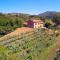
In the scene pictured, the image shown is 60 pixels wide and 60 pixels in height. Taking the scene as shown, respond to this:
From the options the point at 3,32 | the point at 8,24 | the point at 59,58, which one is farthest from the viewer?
the point at 8,24

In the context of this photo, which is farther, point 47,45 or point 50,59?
point 47,45

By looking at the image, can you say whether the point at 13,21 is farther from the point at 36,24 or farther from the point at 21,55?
the point at 21,55

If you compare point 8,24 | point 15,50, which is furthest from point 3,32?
point 15,50

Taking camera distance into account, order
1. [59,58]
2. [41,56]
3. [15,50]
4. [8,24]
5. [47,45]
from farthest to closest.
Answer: [8,24] < [47,45] < [15,50] < [41,56] < [59,58]

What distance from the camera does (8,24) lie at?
54.2 metres

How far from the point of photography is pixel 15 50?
21172 mm

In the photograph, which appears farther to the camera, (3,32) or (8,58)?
(3,32)

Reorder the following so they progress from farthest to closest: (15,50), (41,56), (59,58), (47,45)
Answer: (47,45) < (15,50) < (41,56) < (59,58)

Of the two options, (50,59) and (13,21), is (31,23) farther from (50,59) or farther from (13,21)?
(50,59)

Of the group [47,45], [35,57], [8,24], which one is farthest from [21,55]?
[8,24]

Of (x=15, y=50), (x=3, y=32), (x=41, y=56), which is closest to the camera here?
(x=41, y=56)

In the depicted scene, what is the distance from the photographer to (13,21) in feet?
178

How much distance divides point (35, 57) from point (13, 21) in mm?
37069

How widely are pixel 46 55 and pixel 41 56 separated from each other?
0.91m
